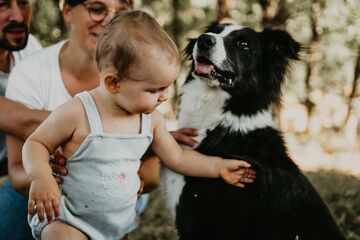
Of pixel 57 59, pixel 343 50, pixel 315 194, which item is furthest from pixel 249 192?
pixel 343 50

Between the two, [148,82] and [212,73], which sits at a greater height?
[148,82]

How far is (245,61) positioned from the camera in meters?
3.02

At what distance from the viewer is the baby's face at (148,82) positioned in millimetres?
2148

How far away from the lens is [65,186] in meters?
2.36

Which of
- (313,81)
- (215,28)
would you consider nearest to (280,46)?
(215,28)

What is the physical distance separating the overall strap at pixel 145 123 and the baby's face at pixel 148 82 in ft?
0.47

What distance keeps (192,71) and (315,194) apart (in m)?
1.06

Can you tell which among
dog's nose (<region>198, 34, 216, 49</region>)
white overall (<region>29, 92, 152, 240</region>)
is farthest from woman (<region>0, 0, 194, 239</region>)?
white overall (<region>29, 92, 152, 240</region>)

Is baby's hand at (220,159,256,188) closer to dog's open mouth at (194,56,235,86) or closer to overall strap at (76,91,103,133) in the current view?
dog's open mouth at (194,56,235,86)

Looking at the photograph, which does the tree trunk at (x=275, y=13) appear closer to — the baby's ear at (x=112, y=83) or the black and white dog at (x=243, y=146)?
the black and white dog at (x=243, y=146)

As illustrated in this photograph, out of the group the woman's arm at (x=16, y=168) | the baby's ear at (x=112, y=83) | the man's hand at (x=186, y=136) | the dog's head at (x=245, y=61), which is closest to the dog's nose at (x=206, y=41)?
the dog's head at (x=245, y=61)

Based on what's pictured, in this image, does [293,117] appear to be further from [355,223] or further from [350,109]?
[355,223]

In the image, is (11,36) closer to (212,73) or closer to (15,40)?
(15,40)

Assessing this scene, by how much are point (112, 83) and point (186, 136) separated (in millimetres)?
875
